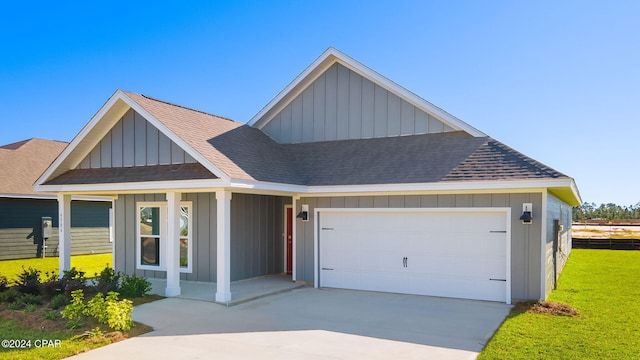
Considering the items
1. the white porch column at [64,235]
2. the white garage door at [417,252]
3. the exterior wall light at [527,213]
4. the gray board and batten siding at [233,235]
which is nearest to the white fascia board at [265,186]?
the white garage door at [417,252]

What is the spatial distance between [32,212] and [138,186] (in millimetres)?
12129

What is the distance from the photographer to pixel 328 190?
1234cm

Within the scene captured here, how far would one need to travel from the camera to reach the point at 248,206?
13945mm

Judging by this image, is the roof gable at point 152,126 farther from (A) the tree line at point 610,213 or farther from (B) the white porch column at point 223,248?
(A) the tree line at point 610,213

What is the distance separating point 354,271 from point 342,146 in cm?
381

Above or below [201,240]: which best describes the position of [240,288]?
below

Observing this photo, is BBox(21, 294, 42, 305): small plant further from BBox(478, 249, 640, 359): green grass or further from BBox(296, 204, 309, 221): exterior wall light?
BBox(478, 249, 640, 359): green grass

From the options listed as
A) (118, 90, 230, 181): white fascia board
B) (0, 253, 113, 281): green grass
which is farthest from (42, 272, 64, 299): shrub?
(0, 253, 113, 281): green grass

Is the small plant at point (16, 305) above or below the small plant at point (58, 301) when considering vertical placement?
below

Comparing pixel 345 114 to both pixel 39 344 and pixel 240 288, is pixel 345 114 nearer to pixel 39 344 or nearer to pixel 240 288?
pixel 240 288

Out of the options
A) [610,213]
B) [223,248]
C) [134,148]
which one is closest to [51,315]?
[223,248]

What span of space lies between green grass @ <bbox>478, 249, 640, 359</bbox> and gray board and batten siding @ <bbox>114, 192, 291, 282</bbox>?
729 centimetres

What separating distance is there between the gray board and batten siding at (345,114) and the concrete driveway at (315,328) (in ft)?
16.6

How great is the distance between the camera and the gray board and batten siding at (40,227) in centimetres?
1933
